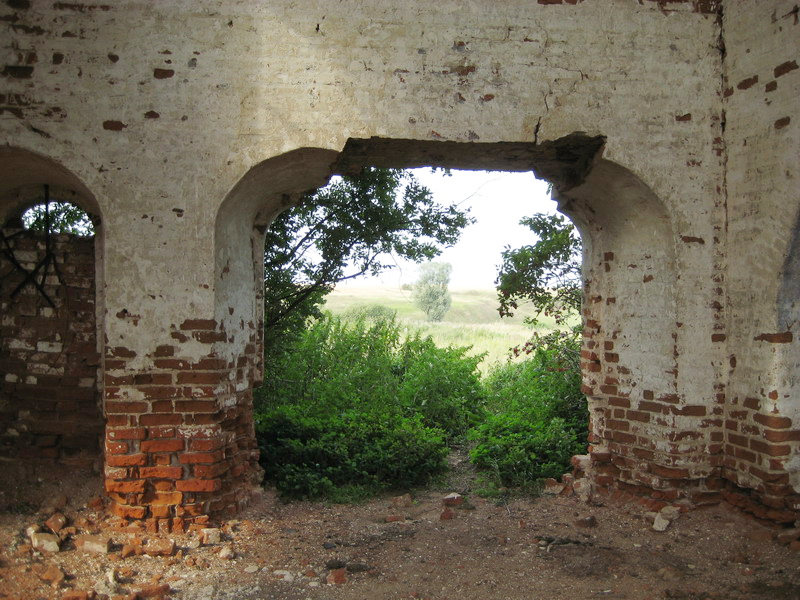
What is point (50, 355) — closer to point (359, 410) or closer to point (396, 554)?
point (396, 554)

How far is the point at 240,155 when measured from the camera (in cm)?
404

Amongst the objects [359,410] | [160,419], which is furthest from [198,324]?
[359,410]

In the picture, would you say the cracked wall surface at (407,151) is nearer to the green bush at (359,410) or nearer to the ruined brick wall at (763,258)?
the ruined brick wall at (763,258)

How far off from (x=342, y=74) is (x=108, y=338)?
236 centimetres

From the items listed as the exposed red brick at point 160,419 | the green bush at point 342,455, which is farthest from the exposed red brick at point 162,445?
the green bush at point 342,455

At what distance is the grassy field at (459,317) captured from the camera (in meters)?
16.6

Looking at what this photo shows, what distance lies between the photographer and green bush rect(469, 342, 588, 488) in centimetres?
540

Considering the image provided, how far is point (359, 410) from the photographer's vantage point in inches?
280

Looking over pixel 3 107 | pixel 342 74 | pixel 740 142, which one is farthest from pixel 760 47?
pixel 3 107

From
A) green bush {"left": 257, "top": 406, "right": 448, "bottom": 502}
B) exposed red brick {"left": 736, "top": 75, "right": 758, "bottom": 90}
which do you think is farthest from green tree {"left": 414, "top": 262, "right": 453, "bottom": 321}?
exposed red brick {"left": 736, "top": 75, "right": 758, "bottom": 90}

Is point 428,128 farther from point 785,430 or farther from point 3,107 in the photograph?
point 785,430

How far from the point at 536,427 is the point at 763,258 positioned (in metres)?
2.82

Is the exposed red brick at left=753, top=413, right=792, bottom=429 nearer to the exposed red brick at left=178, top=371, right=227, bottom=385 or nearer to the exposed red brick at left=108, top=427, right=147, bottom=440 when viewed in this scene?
the exposed red brick at left=178, top=371, right=227, bottom=385

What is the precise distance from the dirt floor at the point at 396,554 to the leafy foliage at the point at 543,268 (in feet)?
8.49
